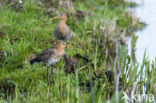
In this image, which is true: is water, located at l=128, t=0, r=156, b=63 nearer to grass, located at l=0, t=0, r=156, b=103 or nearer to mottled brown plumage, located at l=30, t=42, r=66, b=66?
grass, located at l=0, t=0, r=156, b=103

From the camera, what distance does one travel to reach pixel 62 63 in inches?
299

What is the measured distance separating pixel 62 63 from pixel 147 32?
4.96 meters

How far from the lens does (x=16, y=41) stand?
8703 millimetres

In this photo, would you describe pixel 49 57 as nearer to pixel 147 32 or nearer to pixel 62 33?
pixel 62 33

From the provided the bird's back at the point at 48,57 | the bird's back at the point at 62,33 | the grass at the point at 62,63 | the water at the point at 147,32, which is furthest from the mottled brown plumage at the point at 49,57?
the water at the point at 147,32

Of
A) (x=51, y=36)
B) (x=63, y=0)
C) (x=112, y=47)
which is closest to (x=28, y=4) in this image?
(x=63, y=0)

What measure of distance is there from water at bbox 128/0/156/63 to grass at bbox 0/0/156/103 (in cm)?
47

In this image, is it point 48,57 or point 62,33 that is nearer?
point 48,57

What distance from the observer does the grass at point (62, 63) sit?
575cm

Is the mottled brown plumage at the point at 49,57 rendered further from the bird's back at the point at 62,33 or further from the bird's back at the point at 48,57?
the bird's back at the point at 62,33

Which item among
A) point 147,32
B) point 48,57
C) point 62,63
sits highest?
point 48,57

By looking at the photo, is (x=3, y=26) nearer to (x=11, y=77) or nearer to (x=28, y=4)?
(x=28, y=4)

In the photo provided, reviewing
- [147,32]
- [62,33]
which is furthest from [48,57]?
[147,32]

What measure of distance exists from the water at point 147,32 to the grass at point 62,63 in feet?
1.55
